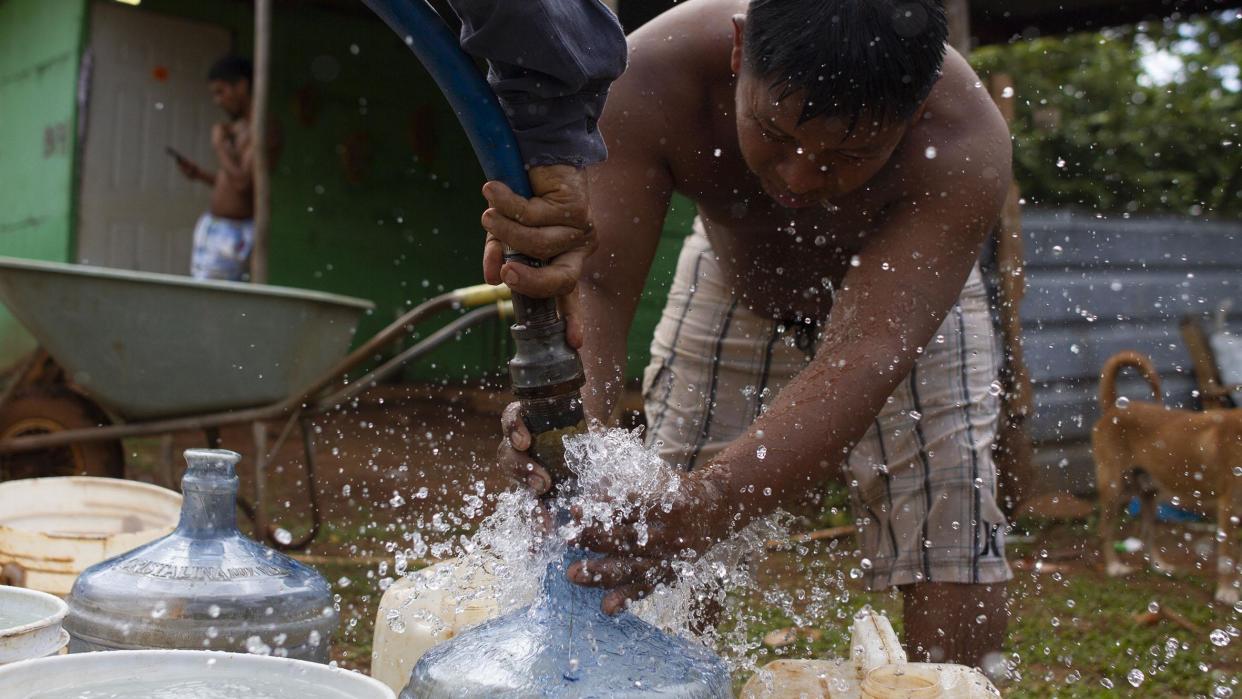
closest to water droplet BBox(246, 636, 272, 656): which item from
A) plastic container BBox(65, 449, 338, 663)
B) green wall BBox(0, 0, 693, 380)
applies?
plastic container BBox(65, 449, 338, 663)

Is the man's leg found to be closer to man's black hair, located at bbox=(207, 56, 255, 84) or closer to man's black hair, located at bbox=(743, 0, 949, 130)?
man's black hair, located at bbox=(743, 0, 949, 130)

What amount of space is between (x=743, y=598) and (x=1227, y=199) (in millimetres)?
10062

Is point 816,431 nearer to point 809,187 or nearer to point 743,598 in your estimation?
point 809,187

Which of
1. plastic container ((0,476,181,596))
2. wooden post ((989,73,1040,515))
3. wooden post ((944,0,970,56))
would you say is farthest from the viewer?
wooden post ((989,73,1040,515))

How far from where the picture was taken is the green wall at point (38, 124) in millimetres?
8297

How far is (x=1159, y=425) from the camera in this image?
600 cm

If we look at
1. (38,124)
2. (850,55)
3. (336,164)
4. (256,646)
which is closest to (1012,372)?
(850,55)

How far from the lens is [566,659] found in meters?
1.40

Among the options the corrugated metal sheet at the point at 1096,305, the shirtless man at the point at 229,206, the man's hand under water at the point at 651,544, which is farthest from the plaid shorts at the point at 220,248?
the man's hand under water at the point at 651,544

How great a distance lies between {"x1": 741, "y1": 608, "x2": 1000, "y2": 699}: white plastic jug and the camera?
152 centimetres

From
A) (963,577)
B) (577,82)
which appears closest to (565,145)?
(577,82)

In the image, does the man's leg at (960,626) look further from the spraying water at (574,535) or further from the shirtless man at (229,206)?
the shirtless man at (229,206)

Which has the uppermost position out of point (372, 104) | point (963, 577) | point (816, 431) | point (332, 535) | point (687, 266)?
point (372, 104)

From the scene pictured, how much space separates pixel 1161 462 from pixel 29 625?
5.54m
